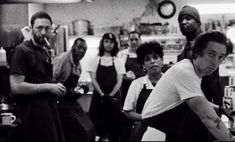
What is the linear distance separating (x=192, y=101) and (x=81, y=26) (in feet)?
19.6

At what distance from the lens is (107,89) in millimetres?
5273

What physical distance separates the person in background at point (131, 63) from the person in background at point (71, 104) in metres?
0.64

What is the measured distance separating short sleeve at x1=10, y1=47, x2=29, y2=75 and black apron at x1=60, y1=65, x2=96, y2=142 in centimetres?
124

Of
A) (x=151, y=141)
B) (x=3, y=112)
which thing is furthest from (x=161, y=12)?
(x=151, y=141)

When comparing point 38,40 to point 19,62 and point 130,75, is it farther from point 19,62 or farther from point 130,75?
point 130,75

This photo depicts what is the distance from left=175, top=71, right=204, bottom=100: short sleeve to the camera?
1.92m

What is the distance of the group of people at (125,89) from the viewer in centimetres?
197

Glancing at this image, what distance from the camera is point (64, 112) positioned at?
14.1 feet

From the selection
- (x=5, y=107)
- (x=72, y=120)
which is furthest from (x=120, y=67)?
(x=5, y=107)

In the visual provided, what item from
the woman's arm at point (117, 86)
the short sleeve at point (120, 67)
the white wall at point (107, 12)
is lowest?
the woman's arm at point (117, 86)

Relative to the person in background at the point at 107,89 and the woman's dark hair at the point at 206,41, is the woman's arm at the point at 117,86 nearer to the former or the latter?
the person in background at the point at 107,89

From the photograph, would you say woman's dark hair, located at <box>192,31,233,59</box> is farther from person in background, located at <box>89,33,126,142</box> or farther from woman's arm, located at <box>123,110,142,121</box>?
person in background, located at <box>89,33,126,142</box>

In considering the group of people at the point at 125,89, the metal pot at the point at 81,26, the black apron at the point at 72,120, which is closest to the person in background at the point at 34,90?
the group of people at the point at 125,89

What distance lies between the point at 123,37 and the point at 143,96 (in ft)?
15.0
